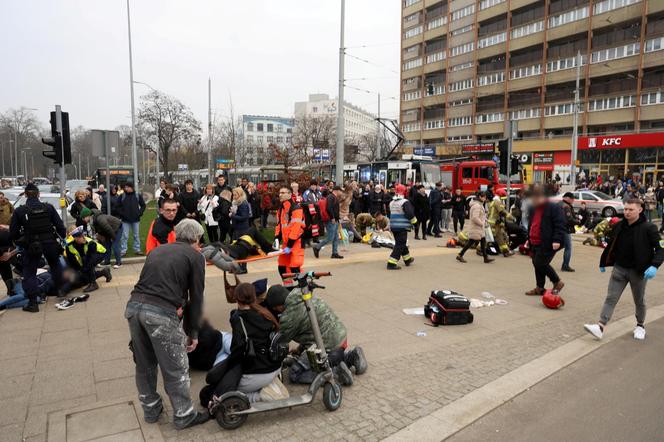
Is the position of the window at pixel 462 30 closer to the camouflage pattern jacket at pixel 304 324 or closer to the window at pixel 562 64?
the window at pixel 562 64

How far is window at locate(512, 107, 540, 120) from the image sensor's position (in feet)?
165

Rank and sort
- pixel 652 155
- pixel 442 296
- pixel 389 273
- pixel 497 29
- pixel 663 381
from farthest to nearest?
pixel 497 29
pixel 652 155
pixel 389 273
pixel 442 296
pixel 663 381

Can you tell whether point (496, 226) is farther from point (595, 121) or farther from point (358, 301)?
point (595, 121)

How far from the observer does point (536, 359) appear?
5188 mm

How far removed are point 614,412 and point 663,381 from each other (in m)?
1.11

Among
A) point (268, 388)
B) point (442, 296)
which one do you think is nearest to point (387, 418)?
point (268, 388)

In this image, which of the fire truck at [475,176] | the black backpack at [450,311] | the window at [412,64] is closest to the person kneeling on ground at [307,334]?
the black backpack at [450,311]

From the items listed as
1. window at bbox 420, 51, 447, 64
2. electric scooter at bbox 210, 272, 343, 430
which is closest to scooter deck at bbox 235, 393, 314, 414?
electric scooter at bbox 210, 272, 343, 430

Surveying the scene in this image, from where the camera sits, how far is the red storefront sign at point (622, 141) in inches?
1511

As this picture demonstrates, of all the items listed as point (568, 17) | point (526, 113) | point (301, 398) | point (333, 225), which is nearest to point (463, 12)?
point (568, 17)

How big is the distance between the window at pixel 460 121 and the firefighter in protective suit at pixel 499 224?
1905 inches

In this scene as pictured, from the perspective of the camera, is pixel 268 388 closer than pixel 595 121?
Yes

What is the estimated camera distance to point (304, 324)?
4387mm

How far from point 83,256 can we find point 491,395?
6842 mm
